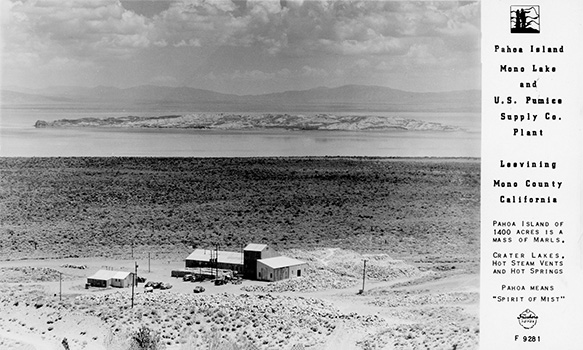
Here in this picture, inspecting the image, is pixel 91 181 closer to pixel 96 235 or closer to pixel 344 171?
pixel 96 235

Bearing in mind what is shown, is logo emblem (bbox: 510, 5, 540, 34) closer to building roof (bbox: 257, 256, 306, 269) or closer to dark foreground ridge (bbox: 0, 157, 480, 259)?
Result: dark foreground ridge (bbox: 0, 157, 480, 259)

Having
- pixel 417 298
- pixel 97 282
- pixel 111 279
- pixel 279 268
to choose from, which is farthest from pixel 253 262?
pixel 417 298

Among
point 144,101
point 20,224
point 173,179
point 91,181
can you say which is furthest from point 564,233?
point 20,224

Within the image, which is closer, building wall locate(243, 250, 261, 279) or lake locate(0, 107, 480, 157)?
building wall locate(243, 250, 261, 279)

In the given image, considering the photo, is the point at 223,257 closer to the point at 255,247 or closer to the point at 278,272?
the point at 255,247

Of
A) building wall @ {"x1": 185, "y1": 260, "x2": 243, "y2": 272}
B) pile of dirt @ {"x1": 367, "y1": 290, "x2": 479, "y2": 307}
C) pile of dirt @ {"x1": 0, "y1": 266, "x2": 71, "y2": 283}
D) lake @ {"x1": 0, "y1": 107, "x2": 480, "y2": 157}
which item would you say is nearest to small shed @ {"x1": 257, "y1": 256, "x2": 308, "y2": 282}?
building wall @ {"x1": 185, "y1": 260, "x2": 243, "y2": 272}

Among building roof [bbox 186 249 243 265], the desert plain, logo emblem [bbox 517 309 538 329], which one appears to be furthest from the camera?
building roof [bbox 186 249 243 265]

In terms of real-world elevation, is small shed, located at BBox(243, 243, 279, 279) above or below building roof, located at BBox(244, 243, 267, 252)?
below
